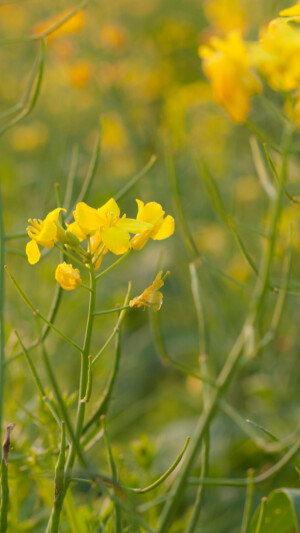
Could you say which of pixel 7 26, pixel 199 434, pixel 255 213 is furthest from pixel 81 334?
pixel 7 26

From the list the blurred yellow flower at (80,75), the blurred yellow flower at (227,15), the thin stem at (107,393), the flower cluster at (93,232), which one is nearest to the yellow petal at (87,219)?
the flower cluster at (93,232)

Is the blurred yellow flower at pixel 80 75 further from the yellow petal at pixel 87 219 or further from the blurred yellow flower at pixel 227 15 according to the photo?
the yellow petal at pixel 87 219

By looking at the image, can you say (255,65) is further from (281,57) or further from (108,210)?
(108,210)

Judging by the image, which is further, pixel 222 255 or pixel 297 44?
pixel 222 255

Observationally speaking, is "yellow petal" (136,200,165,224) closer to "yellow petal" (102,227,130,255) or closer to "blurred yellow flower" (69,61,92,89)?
"yellow petal" (102,227,130,255)

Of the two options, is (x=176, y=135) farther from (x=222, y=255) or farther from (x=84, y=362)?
(x=84, y=362)

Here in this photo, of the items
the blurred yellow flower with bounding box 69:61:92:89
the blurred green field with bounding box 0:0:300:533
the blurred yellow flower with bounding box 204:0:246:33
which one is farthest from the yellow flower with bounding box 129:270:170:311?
Answer: the blurred yellow flower with bounding box 204:0:246:33
